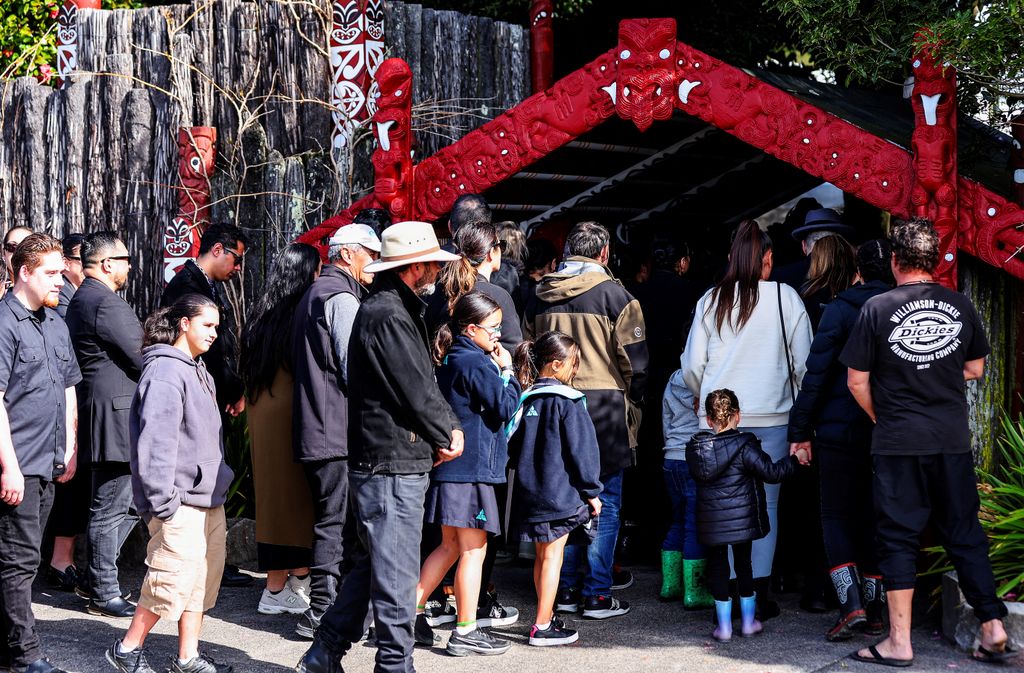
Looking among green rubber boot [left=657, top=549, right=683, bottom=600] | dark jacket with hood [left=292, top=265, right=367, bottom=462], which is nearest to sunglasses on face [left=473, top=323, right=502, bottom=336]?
dark jacket with hood [left=292, top=265, right=367, bottom=462]

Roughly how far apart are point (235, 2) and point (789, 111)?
4665 mm

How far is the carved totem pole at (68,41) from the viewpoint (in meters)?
9.59

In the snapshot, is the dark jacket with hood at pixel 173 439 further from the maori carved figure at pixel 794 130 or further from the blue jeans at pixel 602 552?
the maori carved figure at pixel 794 130

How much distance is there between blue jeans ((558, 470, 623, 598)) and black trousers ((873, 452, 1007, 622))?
1431mm

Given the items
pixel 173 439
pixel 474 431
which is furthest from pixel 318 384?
Result: pixel 173 439

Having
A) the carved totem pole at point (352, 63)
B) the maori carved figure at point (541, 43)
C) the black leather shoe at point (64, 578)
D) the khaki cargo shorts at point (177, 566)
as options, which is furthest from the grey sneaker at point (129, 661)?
the maori carved figure at point (541, 43)

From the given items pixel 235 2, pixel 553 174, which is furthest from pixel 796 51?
pixel 235 2

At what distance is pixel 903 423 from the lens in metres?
5.00

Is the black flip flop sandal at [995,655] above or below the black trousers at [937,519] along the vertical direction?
below

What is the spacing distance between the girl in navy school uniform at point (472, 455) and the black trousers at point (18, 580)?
1713mm

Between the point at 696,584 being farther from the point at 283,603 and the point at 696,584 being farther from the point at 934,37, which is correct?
the point at 934,37

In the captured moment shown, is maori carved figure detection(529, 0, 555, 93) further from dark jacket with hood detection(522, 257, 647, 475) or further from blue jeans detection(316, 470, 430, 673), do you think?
blue jeans detection(316, 470, 430, 673)

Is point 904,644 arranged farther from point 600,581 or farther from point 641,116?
point 641,116

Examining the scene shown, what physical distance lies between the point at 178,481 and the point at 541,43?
5.69 meters
